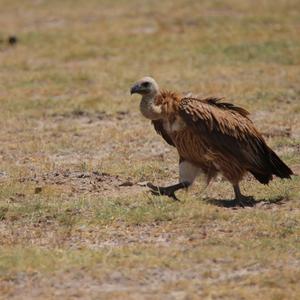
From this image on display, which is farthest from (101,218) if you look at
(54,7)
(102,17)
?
(54,7)

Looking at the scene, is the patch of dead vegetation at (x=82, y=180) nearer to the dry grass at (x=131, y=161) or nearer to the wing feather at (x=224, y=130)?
the dry grass at (x=131, y=161)

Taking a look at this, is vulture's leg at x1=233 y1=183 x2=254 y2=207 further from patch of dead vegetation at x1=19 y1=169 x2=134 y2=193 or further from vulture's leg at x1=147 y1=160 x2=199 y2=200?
patch of dead vegetation at x1=19 y1=169 x2=134 y2=193

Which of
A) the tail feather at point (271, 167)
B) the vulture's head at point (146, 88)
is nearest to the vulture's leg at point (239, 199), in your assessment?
the tail feather at point (271, 167)

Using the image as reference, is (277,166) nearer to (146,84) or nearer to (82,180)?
(146,84)

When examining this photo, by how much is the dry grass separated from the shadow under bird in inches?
10.2

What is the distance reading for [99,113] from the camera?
1401cm

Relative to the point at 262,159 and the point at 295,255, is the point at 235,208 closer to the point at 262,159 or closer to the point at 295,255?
the point at 262,159

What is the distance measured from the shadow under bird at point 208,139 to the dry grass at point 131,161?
10.2 inches

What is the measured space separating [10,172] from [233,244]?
3.77 metres

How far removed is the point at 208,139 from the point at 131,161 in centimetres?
261

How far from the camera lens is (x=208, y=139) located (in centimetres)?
856

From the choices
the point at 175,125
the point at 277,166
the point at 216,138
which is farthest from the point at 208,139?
the point at 277,166

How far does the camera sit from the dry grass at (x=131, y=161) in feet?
22.5

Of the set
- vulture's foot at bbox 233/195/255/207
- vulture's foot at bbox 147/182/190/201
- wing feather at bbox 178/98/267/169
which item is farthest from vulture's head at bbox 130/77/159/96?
vulture's foot at bbox 233/195/255/207
